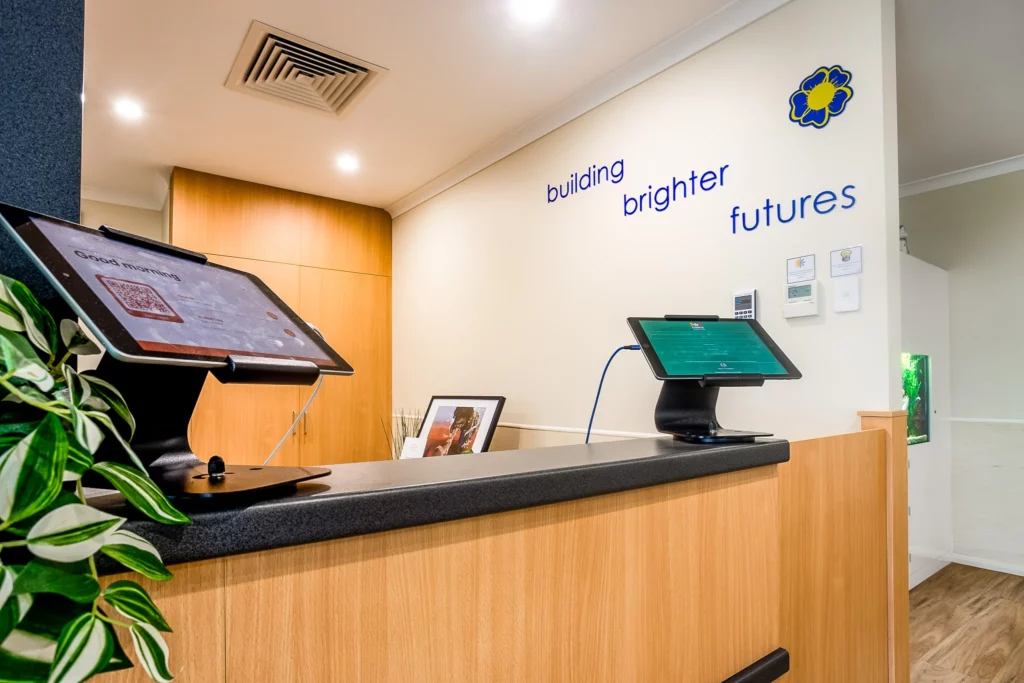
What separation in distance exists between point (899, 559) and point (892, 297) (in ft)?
2.81

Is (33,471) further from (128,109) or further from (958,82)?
(958,82)

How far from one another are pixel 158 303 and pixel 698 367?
1.09 metres

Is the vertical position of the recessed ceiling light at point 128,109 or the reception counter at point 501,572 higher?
the recessed ceiling light at point 128,109

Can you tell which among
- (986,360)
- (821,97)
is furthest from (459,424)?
(986,360)

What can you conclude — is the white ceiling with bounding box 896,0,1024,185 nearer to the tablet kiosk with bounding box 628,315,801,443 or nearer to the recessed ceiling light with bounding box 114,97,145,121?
the tablet kiosk with bounding box 628,315,801,443

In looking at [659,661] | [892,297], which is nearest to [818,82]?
[892,297]

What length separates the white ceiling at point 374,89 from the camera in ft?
7.97

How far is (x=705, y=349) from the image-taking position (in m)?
1.39

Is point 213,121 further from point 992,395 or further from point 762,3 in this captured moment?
point 992,395

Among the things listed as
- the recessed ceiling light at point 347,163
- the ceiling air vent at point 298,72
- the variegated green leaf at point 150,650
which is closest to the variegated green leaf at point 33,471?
the variegated green leaf at point 150,650

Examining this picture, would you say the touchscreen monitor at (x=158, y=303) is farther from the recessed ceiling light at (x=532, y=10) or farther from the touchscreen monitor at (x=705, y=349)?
the recessed ceiling light at (x=532, y=10)

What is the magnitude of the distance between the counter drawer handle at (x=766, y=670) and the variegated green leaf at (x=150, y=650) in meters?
1.13

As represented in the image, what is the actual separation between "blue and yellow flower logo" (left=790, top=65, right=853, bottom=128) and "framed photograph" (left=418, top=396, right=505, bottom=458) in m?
2.14

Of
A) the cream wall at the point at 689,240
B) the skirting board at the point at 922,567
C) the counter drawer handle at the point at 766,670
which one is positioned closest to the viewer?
the counter drawer handle at the point at 766,670
